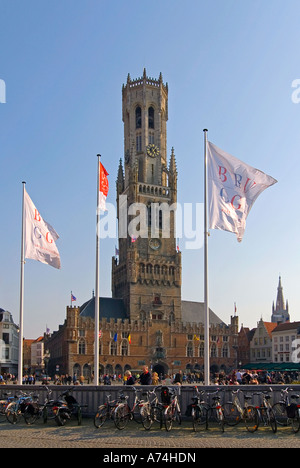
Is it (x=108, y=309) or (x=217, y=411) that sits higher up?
(x=108, y=309)

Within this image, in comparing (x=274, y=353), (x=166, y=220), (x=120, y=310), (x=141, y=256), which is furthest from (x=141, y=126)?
(x=274, y=353)

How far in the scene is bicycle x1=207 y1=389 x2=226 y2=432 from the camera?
52.3ft

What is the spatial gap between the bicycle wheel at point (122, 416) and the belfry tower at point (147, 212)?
208 ft

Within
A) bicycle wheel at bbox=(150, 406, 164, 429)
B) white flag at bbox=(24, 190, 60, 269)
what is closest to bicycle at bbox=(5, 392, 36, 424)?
bicycle wheel at bbox=(150, 406, 164, 429)

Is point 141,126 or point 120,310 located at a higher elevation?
point 141,126

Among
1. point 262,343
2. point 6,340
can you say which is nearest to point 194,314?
point 262,343

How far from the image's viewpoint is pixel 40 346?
486 feet

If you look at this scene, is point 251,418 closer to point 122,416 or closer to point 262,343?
point 122,416

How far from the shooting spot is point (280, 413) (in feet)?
56.1

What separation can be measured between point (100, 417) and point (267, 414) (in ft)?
16.6

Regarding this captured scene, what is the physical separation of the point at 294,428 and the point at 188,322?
71.7 m

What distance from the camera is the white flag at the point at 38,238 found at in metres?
24.0
